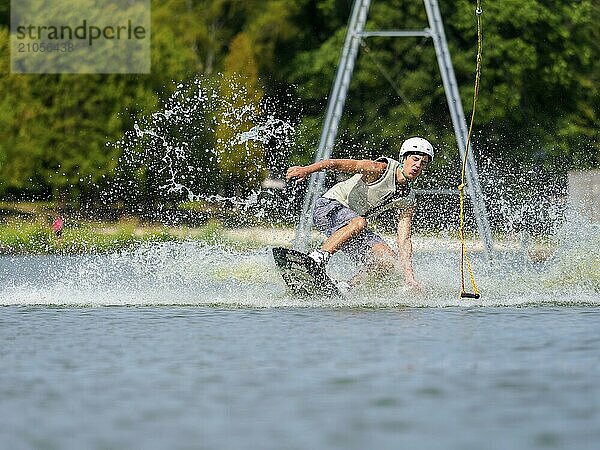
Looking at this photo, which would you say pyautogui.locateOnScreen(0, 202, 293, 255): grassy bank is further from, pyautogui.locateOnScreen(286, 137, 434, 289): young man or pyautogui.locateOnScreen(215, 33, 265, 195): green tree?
pyautogui.locateOnScreen(286, 137, 434, 289): young man

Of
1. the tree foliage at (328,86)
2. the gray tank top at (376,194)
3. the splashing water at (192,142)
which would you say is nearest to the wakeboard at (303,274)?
the gray tank top at (376,194)

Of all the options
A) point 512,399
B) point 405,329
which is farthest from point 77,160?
point 512,399

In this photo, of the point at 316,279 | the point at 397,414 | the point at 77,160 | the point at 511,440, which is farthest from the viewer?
the point at 77,160

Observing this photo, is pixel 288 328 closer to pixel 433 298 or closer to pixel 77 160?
pixel 433 298

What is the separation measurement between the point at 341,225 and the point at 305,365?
4.48m

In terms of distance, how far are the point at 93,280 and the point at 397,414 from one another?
994cm

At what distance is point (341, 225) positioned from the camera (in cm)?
1303

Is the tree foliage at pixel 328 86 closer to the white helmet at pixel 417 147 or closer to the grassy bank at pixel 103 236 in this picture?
the grassy bank at pixel 103 236

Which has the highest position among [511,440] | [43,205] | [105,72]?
[105,72]

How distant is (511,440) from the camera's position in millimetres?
6172

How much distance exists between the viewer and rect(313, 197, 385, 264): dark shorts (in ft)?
42.9

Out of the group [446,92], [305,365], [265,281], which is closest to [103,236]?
[446,92]

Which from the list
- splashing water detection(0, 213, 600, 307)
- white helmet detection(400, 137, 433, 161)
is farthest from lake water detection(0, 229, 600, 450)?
white helmet detection(400, 137, 433, 161)

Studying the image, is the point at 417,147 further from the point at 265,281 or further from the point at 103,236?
the point at 103,236
